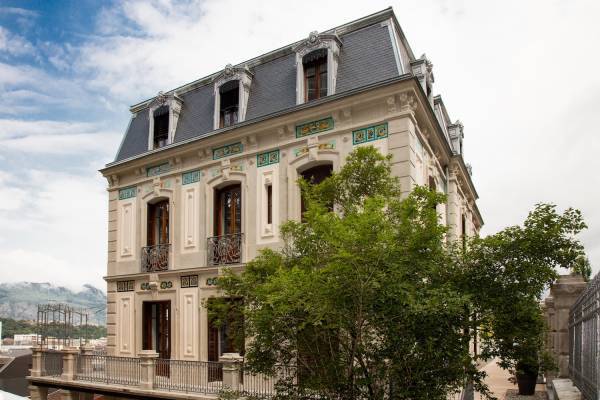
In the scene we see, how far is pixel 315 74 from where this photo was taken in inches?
658

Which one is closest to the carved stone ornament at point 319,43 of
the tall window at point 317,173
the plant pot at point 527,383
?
the tall window at point 317,173

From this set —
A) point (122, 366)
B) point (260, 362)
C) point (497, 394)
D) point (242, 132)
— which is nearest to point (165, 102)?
point (242, 132)

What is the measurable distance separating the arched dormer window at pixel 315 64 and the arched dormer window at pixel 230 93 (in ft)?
7.29

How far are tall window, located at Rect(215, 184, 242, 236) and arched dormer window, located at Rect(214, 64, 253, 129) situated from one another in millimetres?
2154

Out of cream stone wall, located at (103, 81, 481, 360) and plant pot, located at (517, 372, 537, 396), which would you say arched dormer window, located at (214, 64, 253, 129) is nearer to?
cream stone wall, located at (103, 81, 481, 360)

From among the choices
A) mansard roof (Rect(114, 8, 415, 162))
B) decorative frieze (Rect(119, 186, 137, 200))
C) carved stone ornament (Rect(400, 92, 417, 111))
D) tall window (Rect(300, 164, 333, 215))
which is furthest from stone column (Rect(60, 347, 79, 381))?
carved stone ornament (Rect(400, 92, 417, 111))

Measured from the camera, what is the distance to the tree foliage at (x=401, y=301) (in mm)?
7906

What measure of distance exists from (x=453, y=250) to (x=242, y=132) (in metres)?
A: 9.57

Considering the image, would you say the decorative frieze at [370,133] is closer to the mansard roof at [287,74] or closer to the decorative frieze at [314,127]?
the decorative frieze at [314,127]

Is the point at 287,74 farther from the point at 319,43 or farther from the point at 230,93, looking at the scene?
the point at 230,93

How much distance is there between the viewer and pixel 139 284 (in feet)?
65.3

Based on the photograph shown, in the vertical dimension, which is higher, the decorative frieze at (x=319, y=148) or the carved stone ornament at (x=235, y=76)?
the carved stone ornament at (x=235, y=76)

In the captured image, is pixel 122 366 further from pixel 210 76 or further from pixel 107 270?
pixel 210 76

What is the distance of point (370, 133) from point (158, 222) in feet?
29.9
